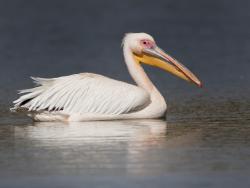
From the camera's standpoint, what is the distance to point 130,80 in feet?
58.1

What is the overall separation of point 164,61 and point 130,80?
4.49 m

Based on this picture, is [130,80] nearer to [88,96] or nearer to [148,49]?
[148,49]

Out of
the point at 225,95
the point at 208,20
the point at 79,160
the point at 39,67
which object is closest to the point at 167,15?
the point at 208,20

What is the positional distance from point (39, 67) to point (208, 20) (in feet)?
14.4

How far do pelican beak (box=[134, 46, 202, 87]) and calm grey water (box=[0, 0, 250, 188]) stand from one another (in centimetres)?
41

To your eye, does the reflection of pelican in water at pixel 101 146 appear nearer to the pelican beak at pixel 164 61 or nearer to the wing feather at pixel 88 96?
the wing feather at pixel 88 96

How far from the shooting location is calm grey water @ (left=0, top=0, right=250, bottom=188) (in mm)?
8688

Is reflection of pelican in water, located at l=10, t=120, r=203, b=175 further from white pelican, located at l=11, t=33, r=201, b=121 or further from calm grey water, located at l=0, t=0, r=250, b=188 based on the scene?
white pelican, located at l=11, t=33, r=201, b=121

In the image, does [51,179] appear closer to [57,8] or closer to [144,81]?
[144,81]

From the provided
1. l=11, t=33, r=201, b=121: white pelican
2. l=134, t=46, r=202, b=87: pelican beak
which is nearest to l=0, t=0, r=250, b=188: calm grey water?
l=11, t=33, r=201, b=121: white pelican

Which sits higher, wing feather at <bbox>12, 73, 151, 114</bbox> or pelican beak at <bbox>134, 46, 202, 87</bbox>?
pelican beak at <bbox>134, 46, 202, 87</bbox>

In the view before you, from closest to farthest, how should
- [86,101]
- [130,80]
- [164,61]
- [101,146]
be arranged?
1. [101,146]
2. [86,101]
3. [164,61]
4. [130,80]

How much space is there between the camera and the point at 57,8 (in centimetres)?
2289

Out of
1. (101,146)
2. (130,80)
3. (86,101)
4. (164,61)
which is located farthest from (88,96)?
(130,80)
